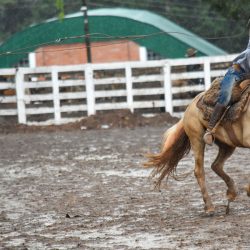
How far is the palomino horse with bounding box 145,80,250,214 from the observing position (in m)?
9.60

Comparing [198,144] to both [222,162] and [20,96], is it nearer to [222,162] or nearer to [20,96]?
[222,162]

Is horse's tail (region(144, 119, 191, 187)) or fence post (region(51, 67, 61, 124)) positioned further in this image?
fence post (region(51, 67, 61, 124))

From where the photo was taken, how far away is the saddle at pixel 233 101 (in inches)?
375

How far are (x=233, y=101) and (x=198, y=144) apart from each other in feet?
2.41

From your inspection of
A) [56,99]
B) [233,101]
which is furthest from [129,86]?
[233,101]

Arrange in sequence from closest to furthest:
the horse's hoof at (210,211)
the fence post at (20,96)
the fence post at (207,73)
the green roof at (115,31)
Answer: the horse's hoof at (210,211)
the fence post at (207,73)
the fence post at (20,96)
the green roof at (115,31)

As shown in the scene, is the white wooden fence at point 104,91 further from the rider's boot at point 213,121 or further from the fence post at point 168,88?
the rider's boot at point 213,121

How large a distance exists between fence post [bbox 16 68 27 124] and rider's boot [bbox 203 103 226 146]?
45.4 ft

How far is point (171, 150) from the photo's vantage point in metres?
10.5

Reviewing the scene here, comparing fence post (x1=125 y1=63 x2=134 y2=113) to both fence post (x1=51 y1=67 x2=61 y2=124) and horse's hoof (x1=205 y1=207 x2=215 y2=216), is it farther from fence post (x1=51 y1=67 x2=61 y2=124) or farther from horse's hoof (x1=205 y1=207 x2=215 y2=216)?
horse's hoof (x1=205 y1=207 x2=215 y2=216)

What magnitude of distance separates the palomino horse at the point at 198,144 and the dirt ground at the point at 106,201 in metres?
0.31

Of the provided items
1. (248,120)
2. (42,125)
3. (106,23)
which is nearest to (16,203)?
(248,120)

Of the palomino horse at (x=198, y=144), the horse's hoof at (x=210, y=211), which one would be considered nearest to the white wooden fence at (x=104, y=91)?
the palomino horse at (x=198, y=144)

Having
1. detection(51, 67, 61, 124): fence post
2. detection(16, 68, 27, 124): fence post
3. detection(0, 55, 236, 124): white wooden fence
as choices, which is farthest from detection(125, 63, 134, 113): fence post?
detection(16, 68, 27, 124): fence post
